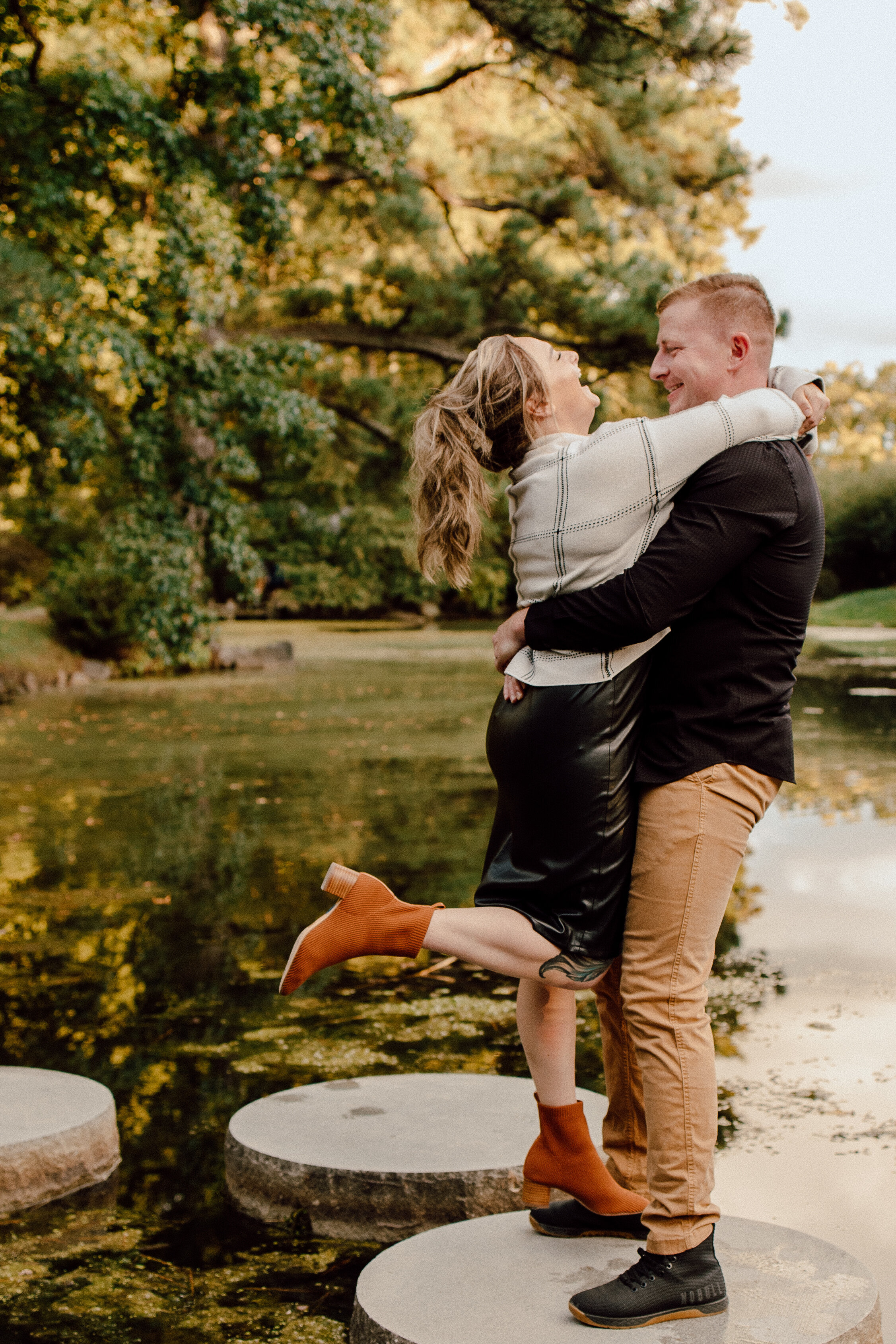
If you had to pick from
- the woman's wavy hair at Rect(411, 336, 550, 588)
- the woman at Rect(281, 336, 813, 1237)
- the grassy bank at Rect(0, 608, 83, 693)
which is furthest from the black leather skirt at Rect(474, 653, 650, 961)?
the grassy bank at Rect(0, 608, 83, 693)

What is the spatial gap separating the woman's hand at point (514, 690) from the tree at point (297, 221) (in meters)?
5.32

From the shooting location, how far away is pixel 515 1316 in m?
2.33

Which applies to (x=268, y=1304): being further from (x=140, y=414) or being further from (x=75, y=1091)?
(x=140, y=414)

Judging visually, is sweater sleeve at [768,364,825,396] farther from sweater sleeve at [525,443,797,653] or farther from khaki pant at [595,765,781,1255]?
khaki pant at [595,765,781,1255]

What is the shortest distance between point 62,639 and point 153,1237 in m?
16.6

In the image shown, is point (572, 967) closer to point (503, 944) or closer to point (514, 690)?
point (503, 944)

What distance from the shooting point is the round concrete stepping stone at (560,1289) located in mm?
2254

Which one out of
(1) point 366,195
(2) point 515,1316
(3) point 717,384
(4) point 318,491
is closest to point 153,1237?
(2) point 515,1316

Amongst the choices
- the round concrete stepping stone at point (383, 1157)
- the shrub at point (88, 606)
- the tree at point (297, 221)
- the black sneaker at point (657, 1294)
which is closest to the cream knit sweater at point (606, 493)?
the black sneaker at point (657, 1294)

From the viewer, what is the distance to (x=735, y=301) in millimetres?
2350

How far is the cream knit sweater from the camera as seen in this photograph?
89.4 inches

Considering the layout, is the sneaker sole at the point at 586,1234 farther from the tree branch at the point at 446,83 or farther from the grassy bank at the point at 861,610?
the grassy bank at the point at 861,610

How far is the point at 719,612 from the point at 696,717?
0.61ft

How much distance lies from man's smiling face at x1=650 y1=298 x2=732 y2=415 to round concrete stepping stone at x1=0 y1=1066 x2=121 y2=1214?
2.18 m
